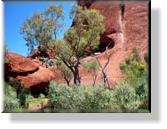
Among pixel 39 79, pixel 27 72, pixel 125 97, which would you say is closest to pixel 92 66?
pixel 125 97

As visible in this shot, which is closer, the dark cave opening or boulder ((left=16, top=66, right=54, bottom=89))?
boulder ((left=16, top=66, right=54, bottom=89))

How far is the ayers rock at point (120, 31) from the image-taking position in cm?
588

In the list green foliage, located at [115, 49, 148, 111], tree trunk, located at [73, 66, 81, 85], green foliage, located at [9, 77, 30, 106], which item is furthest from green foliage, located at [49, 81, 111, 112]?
green foliage, located at [9, 77, 30, 106]

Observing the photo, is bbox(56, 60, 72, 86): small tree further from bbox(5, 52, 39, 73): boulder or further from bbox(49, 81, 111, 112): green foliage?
bbox(5, 52, 39, 73): boulder

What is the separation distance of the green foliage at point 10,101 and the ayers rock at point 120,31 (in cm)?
103

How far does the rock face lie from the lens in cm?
586

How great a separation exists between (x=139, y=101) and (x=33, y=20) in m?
1.96

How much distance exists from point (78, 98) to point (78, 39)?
1045 millimetres

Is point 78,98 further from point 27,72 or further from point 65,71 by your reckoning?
point 27,72

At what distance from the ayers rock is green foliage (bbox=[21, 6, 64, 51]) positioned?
444 millimetres

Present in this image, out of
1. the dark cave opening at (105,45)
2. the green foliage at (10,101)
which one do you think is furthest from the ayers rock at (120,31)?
the green foliage at (10,101)

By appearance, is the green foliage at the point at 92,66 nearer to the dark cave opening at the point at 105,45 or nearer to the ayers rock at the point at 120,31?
the ayers rock at the point at 120,31
